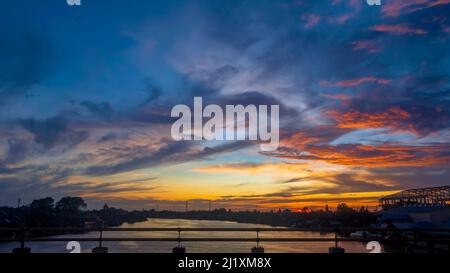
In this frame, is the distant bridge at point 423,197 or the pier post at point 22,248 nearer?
the pier post at point 22,248

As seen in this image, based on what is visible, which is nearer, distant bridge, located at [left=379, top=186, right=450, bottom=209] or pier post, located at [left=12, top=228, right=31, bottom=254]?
pier post, located at [left=12, top=228, right=31, bottom=254]

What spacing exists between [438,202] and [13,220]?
16383cm

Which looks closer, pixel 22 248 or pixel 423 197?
pixel 22 248
